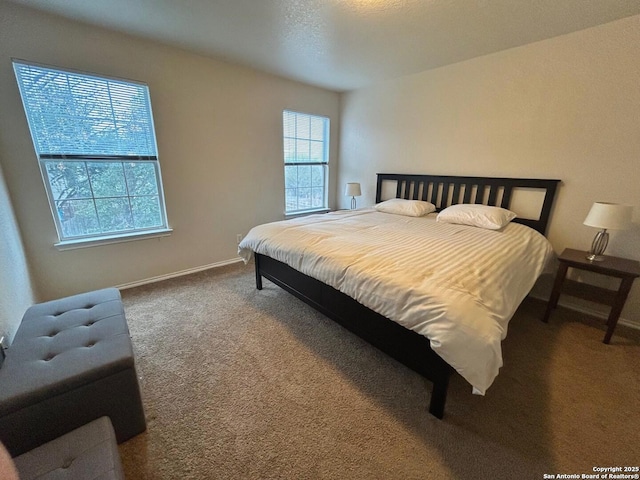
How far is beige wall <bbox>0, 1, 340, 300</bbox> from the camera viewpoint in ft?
6.80

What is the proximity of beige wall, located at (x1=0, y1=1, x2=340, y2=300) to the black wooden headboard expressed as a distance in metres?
1.74

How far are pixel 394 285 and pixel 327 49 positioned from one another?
2515mm

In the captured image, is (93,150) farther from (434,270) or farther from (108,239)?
(434,270)

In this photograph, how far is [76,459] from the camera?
87cm

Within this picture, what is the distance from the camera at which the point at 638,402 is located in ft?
4.91

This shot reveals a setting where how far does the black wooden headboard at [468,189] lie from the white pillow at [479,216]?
0.75ft

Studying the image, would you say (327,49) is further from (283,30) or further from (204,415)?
(204,415)

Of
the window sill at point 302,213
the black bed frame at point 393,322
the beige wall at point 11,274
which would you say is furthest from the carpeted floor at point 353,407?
the window sill at point 302,213

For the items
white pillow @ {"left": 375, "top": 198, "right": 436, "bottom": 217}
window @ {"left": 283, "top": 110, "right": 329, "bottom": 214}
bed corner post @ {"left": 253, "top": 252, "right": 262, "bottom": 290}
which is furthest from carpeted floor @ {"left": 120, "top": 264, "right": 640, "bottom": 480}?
window @ {"left": 283, "top": 110, "right": 329, "bottom": 214}

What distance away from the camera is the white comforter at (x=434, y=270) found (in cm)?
116

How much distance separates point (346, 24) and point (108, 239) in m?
2.96

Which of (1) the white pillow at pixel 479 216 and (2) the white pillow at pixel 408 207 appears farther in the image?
(2) the white pillow at pixel 408 207

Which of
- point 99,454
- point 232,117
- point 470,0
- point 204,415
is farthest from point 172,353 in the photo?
point 470,0

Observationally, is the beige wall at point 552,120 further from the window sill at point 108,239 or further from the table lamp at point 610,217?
the window sill at point 108,239
